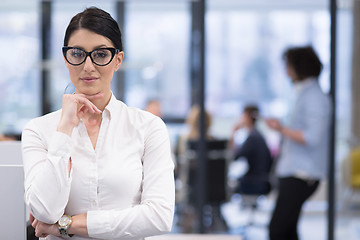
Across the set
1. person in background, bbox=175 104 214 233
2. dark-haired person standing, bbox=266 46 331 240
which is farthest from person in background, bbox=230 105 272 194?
dark-haired person standing, bbox=266 46 331 240

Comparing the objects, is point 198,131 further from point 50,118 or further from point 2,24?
point 50,118

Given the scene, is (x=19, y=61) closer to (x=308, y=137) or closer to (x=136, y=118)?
(x=308, y=137)

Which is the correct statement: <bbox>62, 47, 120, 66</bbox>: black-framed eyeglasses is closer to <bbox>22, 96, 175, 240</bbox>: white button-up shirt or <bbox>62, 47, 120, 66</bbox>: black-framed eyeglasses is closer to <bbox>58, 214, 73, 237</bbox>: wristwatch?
<bbox>22, 96, 175, 240</bbox>: white button-up shirt

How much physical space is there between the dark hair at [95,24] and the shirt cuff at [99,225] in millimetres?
558

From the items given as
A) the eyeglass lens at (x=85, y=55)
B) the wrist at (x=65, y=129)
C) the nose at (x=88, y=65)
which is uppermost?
the eyeglass lens at (x=85, y=55)

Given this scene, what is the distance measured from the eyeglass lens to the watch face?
49 cm

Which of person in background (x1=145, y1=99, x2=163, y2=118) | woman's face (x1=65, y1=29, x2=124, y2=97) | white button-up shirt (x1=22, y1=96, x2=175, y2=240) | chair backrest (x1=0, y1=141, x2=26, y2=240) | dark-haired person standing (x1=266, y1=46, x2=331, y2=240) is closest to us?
white button-up shirt (x1=22, y1=96, x2=175, y2=240)

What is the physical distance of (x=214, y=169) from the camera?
4887 mm

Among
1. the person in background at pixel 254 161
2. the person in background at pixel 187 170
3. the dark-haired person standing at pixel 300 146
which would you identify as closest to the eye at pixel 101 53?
the dark-haired person standing at pixel 300 146

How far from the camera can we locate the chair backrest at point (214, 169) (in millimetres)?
4641

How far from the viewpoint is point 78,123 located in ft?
5.74

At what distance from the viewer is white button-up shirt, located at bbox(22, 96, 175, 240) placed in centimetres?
156

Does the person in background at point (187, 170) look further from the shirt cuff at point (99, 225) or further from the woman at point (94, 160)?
the shirt cuff at point (99, 225)

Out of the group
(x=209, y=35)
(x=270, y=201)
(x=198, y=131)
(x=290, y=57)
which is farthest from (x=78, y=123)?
(x=270, y=201)
